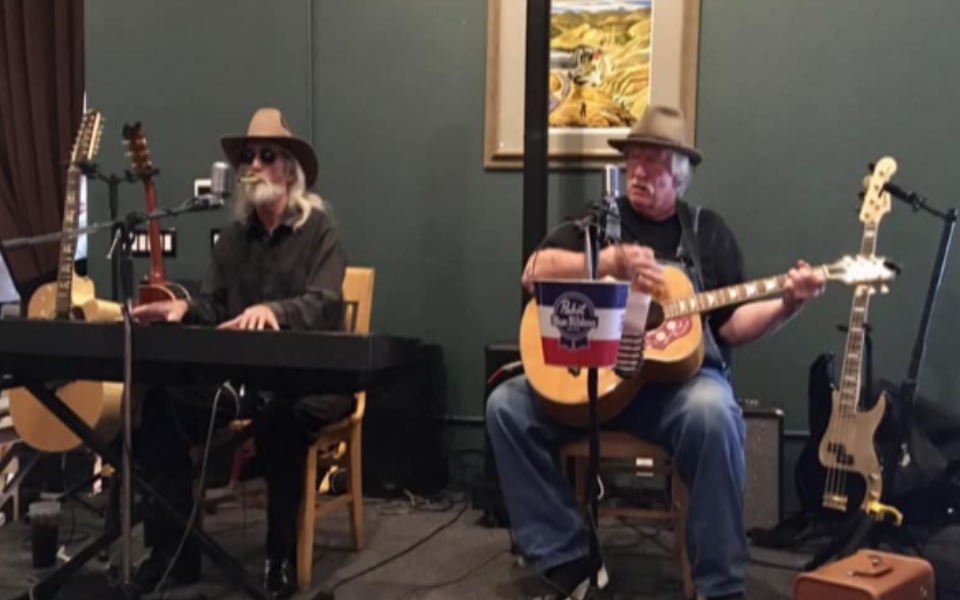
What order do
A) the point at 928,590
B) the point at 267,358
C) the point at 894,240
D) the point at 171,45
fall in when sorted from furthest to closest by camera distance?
1. the point at 171,45
2. the point at 894,240
3. the point at 928,590
4. the point at 267,358

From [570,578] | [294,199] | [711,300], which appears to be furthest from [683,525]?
[294,199]

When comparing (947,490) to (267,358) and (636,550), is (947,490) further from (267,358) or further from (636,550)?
(267,358)

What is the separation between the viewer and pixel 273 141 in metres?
2.66

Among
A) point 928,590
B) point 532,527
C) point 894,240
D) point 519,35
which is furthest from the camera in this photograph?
point 519,35

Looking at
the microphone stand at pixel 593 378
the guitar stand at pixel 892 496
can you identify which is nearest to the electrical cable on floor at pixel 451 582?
the microphone stand at pixel 593 378

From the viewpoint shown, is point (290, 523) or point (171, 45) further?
point (171, 45)

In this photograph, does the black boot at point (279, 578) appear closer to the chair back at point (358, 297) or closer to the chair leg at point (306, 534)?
the chair leg at point (306, 534)

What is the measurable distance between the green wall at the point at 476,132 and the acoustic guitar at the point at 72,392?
89 cm

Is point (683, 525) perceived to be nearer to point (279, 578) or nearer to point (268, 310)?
point (279, 578)

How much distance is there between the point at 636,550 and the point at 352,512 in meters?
0.86

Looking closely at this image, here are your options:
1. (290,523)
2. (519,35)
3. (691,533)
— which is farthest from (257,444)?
(519,35)

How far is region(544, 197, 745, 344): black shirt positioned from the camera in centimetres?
252

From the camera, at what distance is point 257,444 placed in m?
2.45

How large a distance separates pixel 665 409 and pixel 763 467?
2.89 feet
